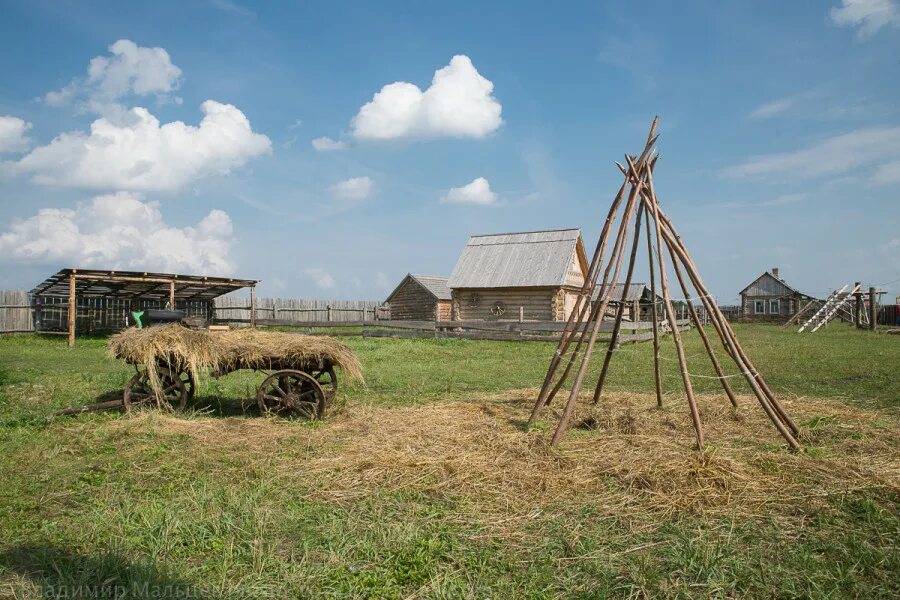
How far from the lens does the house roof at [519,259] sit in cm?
3022

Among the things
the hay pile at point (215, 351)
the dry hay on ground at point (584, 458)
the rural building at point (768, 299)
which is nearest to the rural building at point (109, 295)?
the hay pile at point (215, 351)

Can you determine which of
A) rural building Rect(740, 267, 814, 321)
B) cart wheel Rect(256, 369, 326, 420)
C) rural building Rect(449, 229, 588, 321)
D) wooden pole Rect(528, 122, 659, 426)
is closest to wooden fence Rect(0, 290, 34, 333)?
rural building Rect(449, 229, 588, 321)

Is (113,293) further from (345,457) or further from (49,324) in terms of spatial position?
(345,457)

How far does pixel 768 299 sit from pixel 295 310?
125ft

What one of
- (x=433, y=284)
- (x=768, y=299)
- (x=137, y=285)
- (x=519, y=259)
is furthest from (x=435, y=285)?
(x=768, y=299)

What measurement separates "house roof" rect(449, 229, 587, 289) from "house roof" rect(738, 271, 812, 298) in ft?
79.7

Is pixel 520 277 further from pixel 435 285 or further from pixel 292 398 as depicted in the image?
pixel 292 398

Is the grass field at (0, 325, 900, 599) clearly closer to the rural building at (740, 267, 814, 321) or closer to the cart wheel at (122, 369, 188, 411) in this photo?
the cart wheel at (122, 369, 188, 411)

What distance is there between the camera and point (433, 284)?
39500 mm

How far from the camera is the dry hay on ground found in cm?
519

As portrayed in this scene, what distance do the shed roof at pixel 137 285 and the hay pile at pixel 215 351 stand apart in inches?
632

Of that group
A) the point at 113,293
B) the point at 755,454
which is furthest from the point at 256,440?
the point at 113,293

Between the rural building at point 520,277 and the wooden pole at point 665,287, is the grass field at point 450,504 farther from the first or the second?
the rural building at point 520,277

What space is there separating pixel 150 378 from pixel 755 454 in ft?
25.5
